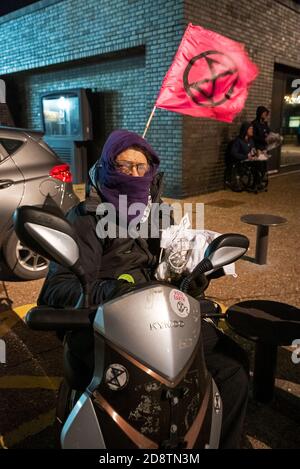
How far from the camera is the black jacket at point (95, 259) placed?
1862 millimetres

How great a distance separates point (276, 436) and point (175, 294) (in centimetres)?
156

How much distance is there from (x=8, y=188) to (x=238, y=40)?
7917 millimetres

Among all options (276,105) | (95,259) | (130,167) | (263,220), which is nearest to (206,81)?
(130,167)

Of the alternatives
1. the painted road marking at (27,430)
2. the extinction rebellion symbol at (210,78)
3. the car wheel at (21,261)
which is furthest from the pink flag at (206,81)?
the painted road marking at (27,430)

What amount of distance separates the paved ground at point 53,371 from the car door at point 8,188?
81 cm

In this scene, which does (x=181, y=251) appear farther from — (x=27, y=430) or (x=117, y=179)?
(x=27, y=430)

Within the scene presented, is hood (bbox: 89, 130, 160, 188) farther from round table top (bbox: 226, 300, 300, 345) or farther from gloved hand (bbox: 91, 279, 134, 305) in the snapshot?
round table top (bbox: 226, 300, 300, 345)

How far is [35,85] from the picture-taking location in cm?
1293

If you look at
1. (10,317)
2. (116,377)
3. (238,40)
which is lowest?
(10,317)

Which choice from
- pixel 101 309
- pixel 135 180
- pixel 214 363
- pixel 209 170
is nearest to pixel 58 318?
pixel 101 309

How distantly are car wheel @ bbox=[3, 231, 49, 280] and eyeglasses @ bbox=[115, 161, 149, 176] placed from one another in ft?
8.32

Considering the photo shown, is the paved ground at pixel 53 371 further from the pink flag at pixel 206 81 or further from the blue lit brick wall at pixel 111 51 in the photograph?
the blue lit brick wall at pixel 111 51

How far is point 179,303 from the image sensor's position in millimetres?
1321

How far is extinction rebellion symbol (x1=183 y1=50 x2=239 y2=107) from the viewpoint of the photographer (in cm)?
315
